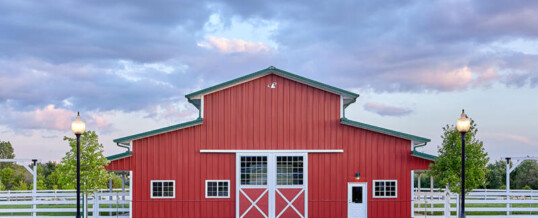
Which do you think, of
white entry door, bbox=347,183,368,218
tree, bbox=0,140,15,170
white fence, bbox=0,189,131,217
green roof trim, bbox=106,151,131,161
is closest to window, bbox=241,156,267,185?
white entry door, bbox=347,183,368,218

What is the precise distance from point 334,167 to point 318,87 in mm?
3636

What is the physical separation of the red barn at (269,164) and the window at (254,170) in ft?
0.15

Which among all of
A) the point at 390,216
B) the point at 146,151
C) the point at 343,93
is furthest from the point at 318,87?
the point at 146,151

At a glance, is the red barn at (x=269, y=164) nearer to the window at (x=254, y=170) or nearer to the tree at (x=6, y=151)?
the window at (x=254, y=170)

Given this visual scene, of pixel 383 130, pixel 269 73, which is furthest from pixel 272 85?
pixel 383 130

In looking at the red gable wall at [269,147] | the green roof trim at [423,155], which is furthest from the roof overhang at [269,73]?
the green roof trim at [423,155]

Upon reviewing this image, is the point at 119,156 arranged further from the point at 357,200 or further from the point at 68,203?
the point at 357,200

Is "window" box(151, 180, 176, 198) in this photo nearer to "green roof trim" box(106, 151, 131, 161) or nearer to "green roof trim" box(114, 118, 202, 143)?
"green roof trim" box(106, 151, 131, 161)

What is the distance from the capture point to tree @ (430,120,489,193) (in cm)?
2277

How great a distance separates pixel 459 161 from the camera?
22.9 meters

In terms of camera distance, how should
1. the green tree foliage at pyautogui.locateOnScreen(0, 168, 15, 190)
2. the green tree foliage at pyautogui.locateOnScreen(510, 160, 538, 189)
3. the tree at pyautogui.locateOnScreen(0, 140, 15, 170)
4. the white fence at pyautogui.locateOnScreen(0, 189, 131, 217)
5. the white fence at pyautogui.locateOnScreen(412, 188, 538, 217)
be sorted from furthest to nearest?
the tree at pyautogui.locateOnScreen(0, 140, 15, 170) → the green tree foliage at pyautogui.locateOnScreen(510, 160, 538, 189) → the green tree foliage at pyautogui.locateOnScreen(0, 168, 15, 190) → the white fence at pyautogui.locateOnScreen(412, 188, 538, 217) → the white fence at pyautogui.locateOnScreen(0, 189, 131, 217)

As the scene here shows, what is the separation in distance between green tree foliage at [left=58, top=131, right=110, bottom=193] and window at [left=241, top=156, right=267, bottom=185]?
233 inches

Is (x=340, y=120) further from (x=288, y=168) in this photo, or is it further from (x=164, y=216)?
(x=164, y=216)

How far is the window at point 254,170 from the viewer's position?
25.1m
